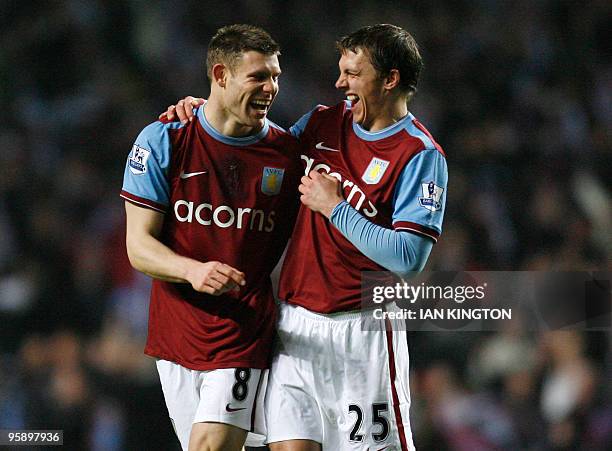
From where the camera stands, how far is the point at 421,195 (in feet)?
9.46

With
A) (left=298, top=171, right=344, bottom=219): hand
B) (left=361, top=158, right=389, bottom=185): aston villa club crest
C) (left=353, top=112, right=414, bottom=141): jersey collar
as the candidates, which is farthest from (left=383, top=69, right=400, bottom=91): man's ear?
(left=298, top=171, right=344, bottom=219): hand

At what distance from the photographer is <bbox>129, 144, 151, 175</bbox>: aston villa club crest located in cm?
288

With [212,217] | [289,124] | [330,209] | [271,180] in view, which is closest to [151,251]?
[212,217]

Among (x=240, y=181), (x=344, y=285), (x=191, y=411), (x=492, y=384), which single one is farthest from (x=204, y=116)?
(x=492, y=384)

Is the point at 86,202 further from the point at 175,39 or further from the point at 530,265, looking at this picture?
the point at 530,265

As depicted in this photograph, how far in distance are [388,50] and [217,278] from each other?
963 mm

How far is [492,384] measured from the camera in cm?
529

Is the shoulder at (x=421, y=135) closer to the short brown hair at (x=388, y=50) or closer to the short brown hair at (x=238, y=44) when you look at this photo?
the short brown hair at (x=388, y=50)

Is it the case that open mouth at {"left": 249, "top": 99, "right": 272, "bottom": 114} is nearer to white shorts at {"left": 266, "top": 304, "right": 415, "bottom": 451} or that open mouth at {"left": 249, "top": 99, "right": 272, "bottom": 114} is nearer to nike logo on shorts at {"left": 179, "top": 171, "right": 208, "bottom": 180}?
nike logo on shorts at {"left": 179, "top": 171, "right": 208, "bottom": 180}

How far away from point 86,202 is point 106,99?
2.35ft

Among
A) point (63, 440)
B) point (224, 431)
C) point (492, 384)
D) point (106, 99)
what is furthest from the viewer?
point (106, 99)

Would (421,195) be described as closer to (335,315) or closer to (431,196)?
(431,196)

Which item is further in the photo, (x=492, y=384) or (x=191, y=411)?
(x=492, y=384)

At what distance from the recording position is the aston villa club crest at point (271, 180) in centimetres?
297
